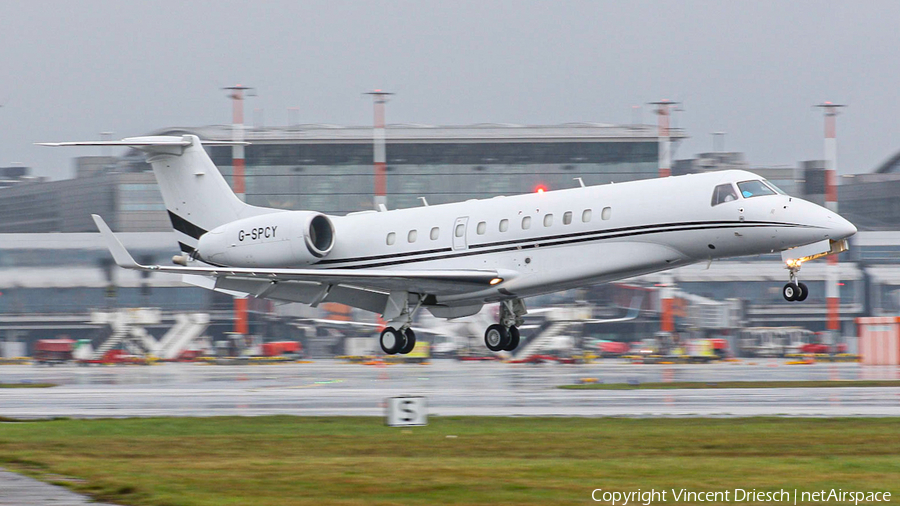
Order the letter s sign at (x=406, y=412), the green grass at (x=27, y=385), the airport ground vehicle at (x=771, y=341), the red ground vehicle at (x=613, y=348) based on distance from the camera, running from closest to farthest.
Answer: the letter s sign at (x=406, y=412), the green grass at (x=27, y=385), the red ground vehicle at (x=613, y=348), the airport ground vehicle at (x=771, y=341)

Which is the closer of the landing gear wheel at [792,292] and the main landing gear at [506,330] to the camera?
the landing gear wheel at [792,292]

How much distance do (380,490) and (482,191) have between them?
59.3 metres

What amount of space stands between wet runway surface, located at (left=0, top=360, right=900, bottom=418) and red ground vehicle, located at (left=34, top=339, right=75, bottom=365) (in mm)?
3495

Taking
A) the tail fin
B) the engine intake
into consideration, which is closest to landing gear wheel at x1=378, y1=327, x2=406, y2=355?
the engine intake

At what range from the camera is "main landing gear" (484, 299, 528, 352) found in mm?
25375

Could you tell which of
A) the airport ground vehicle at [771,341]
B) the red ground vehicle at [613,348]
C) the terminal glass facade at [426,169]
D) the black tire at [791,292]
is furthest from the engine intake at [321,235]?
the terminal glass facade at [426,169]

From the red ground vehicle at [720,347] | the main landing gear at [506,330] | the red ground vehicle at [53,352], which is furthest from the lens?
the red ground vehicle at [720,347]

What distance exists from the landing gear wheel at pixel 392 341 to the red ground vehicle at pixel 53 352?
70.8 feet

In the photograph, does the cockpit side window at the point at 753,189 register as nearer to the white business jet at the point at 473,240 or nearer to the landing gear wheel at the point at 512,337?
the white business jet at the point at 473,240

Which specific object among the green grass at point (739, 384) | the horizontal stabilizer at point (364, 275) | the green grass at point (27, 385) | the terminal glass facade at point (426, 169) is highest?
the terminal glass facade at point (426, 169)

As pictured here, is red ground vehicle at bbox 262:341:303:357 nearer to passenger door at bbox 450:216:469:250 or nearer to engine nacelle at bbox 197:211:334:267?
engine nacelle at bbox 197:211:334:267

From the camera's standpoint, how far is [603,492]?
35.3 feet

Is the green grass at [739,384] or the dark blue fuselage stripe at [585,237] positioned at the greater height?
the dark blue fuselage stripe at [585,237]

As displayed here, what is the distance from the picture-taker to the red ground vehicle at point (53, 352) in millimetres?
42125
